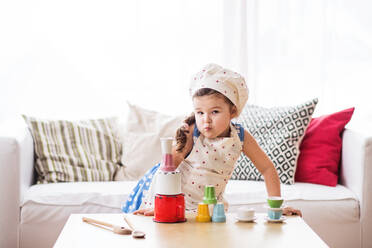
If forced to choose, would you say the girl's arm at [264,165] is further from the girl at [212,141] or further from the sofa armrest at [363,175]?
the sofa armrest at [363,175]

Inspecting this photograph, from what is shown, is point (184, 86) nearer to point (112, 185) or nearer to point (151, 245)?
point (112, 185)

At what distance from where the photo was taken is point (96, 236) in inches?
51.6

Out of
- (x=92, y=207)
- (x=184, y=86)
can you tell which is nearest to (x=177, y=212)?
(x=92, y=207)

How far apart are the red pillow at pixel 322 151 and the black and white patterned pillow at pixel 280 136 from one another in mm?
79

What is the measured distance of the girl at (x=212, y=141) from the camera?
172 centimetres

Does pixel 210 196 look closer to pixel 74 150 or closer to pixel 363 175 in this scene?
pixel 363 175

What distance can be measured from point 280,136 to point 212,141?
40.7 inches

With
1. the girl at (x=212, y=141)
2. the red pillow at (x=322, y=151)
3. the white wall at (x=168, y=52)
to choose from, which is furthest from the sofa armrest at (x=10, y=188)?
the red pillow at (x=322, y=151)

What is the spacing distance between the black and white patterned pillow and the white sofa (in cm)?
15

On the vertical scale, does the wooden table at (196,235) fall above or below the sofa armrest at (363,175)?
above

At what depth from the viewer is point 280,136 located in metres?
2.76

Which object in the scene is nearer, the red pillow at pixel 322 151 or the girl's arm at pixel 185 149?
the girl's arm at pixel 185 149

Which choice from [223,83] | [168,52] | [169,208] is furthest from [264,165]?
[168,52]

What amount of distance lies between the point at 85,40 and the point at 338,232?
187cm
